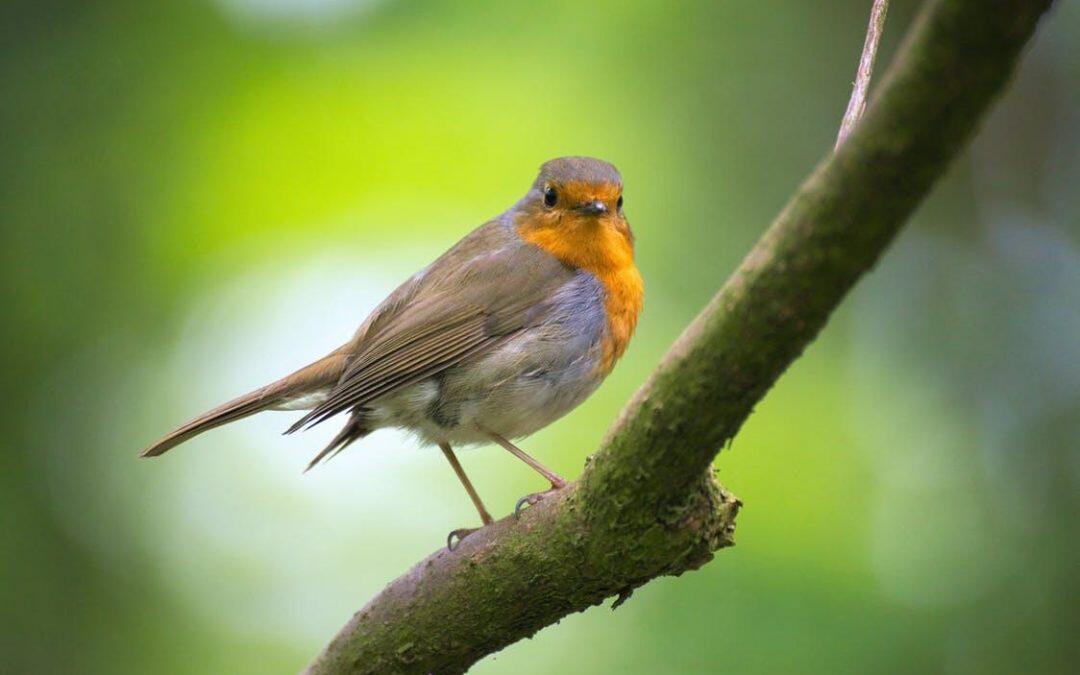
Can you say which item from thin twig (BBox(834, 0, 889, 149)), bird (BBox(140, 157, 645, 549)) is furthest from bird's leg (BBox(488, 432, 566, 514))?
thin twig (BBox(834, 0, 889, 149))

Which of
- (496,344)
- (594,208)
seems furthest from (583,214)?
(496,344)

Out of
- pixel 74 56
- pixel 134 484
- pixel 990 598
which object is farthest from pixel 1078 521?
pixel 74 56

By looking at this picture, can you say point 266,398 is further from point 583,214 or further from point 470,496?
point 583,214

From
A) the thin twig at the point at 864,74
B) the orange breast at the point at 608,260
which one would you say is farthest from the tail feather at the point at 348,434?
the thin twig at the point at 864,74

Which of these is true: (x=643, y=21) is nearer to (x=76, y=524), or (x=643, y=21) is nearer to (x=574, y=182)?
(x=574, y=182)

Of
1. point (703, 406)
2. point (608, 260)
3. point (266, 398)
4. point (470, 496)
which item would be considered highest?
point (608, 260)

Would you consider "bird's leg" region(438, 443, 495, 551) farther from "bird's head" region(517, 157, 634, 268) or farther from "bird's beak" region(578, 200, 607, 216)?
"bird's beak" region(578, 200, 607, 216)
